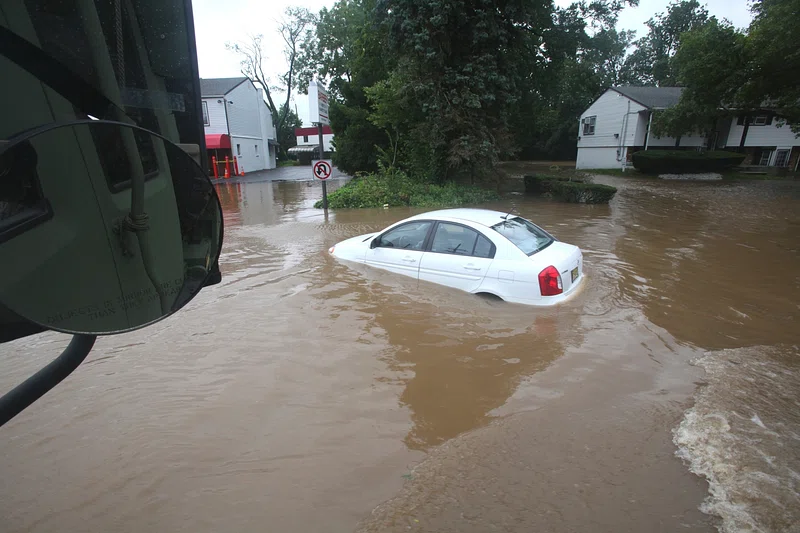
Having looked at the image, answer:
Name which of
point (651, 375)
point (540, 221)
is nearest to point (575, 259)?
point (651, 375)

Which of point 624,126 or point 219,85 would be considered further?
point 219,85

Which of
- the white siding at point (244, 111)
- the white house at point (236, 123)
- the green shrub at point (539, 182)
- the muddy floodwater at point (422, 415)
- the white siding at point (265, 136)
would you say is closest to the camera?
the muddy floodwater at point (422, 415)

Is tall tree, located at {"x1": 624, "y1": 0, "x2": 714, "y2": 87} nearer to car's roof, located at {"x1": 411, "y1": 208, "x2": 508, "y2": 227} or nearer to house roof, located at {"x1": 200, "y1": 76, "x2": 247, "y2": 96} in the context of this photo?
house roof, located at {"x1": 200, "y1": 76, "x2": 247, "y2": 96}


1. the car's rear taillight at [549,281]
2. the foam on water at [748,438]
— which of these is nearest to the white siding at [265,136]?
the car's rear taillight at [549,281]

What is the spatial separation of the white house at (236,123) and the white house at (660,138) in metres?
28.3

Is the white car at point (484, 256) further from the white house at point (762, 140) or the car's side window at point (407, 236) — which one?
the white house at point (762, 140)

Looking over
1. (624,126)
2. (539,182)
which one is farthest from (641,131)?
(539,182)

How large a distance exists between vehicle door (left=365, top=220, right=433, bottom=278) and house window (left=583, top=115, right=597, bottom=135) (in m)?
35.4

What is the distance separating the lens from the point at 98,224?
113 cm

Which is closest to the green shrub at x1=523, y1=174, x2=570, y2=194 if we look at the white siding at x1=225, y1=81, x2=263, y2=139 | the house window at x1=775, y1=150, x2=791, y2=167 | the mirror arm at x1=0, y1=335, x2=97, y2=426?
the mirror arm at x1=0, y1=335, x2=97, y2=426

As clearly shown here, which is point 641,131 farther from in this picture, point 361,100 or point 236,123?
point 236,123

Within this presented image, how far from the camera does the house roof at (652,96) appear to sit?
31867mm

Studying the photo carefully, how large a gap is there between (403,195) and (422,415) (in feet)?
41.9

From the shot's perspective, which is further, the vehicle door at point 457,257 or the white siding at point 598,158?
the white siding at point 598,158
